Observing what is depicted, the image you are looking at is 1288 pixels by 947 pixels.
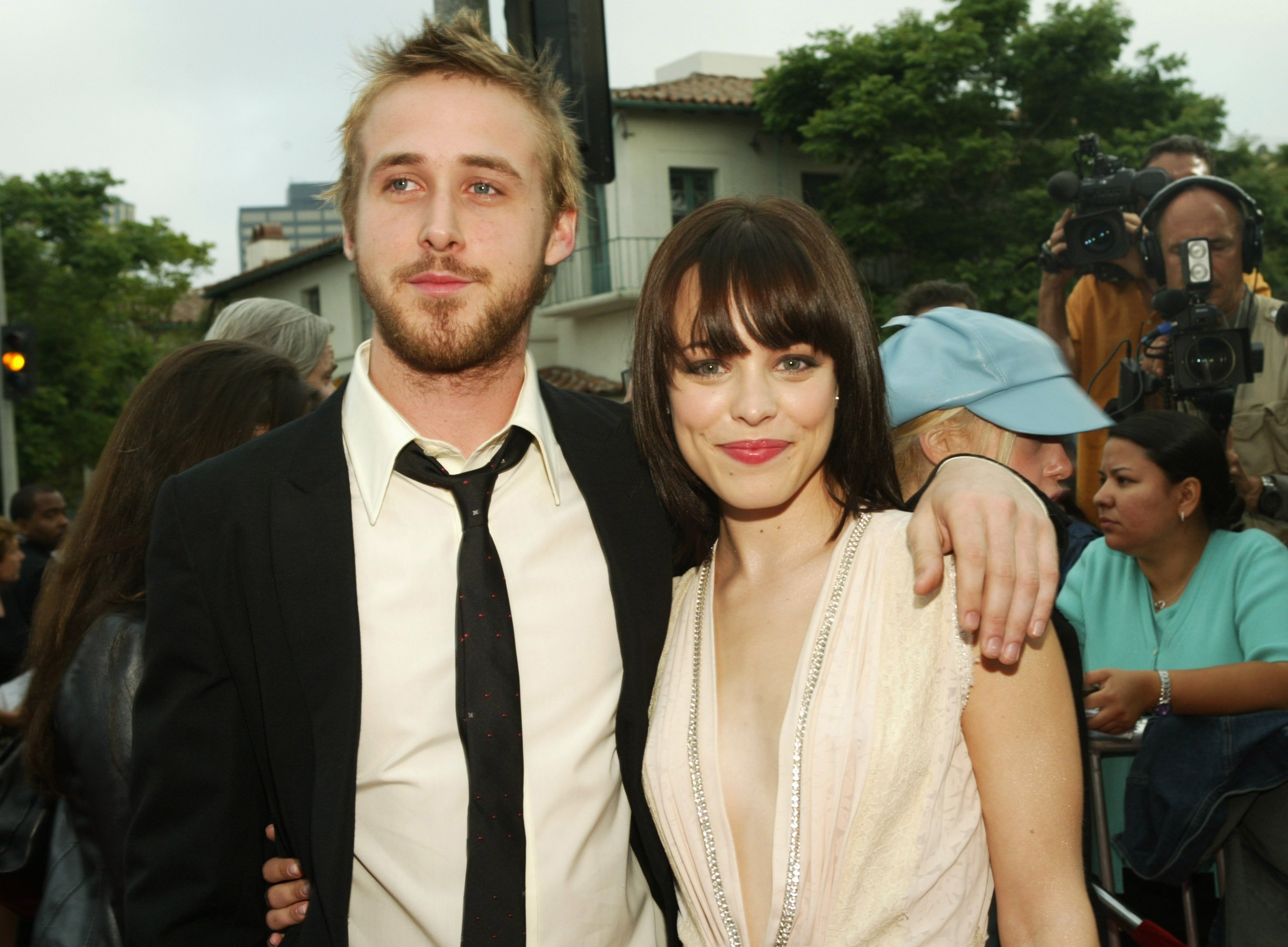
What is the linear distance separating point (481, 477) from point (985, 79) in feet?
77.9

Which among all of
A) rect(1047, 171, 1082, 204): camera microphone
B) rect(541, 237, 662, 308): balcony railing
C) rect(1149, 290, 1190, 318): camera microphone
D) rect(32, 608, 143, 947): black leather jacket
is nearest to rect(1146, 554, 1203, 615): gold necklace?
rect(1149, 290, 1190, 318): camera microphone

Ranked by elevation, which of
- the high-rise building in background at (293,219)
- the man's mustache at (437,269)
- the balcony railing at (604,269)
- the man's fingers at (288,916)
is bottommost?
the man's fingers at (288,916)

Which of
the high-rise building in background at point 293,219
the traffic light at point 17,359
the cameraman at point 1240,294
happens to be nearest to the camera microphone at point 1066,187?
the cameraman at point 1240,294

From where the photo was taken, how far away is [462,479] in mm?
2057

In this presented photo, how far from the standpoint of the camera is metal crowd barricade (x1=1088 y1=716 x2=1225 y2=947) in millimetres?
2725

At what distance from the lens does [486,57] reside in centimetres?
222

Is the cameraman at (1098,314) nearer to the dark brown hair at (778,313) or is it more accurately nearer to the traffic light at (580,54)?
the traffic light at (580,54)

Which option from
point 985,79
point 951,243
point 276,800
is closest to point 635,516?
point 276,800

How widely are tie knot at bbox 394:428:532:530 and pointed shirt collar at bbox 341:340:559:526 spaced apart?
0.02m

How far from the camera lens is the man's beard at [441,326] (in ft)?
6.82

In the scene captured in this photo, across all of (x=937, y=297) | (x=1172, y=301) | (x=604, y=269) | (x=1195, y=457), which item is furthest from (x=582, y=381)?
(x=1195, y=457)

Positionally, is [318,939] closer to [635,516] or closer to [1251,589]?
[635,516]

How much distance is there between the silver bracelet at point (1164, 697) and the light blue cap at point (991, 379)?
1.03 m

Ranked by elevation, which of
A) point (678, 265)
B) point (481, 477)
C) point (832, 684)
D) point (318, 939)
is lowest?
point (318, 939)
